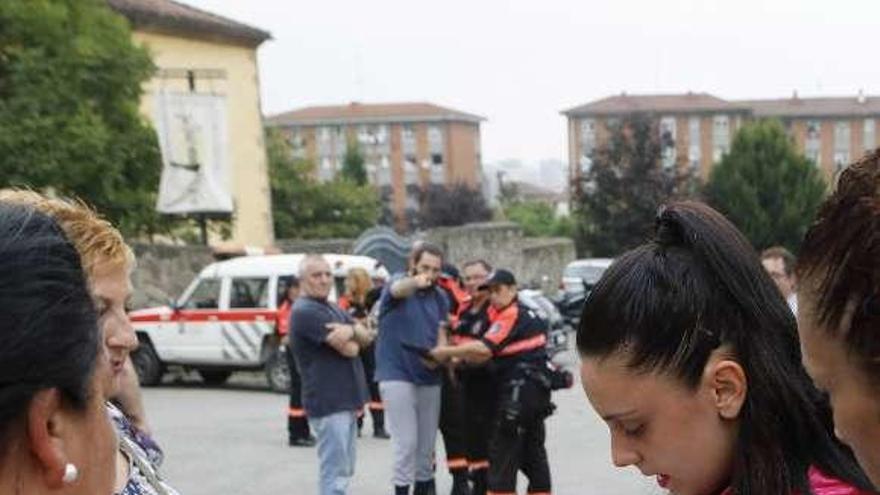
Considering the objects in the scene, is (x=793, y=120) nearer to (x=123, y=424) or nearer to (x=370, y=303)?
(x=370, y=303)

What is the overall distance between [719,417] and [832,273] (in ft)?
2.29

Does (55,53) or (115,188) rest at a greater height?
(55,53)

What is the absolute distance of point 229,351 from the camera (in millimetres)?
16609

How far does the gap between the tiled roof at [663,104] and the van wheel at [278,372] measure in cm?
9666

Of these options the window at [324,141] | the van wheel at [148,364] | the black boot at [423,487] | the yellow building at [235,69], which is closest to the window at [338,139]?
the window at [324,141]

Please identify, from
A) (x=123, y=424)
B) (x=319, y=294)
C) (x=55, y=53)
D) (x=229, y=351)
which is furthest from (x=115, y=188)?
(x=123, y=424)

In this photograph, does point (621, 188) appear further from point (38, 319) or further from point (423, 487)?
point (38, 319)

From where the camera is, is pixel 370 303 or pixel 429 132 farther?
pixel 429 132

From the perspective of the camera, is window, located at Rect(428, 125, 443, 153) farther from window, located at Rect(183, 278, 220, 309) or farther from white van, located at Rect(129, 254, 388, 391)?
window, located at Rect(183, 278, 220, 309)

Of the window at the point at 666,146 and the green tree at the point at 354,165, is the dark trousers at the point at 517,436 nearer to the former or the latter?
the window at the point at 666,146

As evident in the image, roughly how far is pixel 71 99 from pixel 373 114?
10353 centimetres

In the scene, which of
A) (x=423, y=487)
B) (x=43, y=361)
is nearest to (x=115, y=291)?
(x=43, y=361)

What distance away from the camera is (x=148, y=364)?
17.5 m

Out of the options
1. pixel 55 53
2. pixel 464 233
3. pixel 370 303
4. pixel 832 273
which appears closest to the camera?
pixel 832 273
